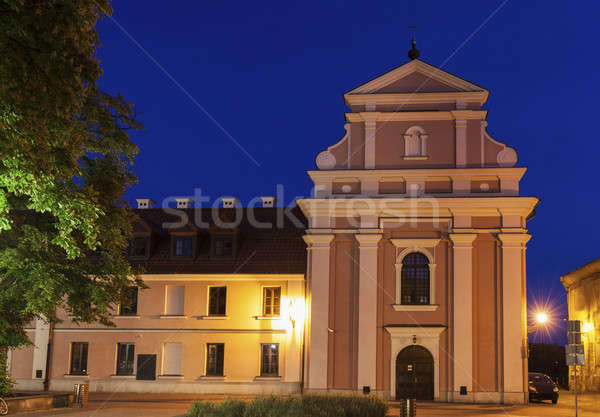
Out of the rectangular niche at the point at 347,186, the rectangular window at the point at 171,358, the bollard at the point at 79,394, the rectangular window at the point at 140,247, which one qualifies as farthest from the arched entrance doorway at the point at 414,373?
the rectangular window at the point at 140,247

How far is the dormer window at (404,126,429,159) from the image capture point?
3266 centimetres

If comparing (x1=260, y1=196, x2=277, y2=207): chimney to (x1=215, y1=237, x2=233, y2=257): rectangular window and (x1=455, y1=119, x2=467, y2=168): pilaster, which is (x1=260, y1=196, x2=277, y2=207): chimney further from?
(x1=455, y1=119, x2=467, y2=168): pilaster

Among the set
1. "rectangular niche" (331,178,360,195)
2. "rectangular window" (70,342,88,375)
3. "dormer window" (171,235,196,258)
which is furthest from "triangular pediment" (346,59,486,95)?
"rectangular window" (70,342,88,375)

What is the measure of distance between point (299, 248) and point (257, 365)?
6344mm

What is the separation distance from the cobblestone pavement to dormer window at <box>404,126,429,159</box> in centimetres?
1132

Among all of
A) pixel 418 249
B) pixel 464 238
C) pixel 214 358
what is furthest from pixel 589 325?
pixel 214 358

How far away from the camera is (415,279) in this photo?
105 feet

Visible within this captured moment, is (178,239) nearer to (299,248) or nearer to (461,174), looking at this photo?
(299,248)

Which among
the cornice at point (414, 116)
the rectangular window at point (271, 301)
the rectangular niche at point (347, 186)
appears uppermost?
the cornice at point (414, 116)

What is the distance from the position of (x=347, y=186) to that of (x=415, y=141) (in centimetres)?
380

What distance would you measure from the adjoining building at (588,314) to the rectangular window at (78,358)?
2738 centimetres

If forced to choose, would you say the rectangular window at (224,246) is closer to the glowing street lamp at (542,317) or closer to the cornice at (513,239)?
the cornice at (513,239)

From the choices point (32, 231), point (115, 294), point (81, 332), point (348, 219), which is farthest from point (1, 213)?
point (81, 332)

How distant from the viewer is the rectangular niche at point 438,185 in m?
A: 32.2
